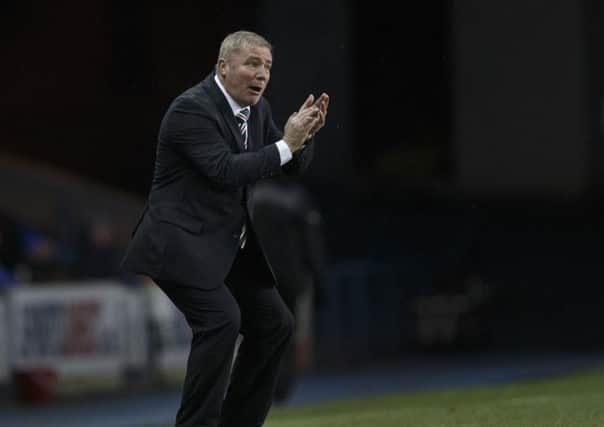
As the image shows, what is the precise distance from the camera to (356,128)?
2489 centimetres

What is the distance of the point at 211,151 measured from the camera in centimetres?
662

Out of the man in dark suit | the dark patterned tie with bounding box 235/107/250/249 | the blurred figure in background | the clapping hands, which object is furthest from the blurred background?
the clapping hands

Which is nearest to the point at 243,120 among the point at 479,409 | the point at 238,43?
the point at 238,43

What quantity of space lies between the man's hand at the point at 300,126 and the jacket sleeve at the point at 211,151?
0.31 ft

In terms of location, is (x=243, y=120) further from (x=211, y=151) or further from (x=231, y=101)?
(x=211, y=151)

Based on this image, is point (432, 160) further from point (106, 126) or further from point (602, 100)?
point (106, 126)

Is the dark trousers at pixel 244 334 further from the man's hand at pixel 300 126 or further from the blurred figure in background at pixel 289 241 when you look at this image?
the blurred figure in background at pixel 289 241

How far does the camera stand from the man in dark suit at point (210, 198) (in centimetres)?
666

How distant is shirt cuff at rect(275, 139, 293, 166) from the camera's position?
664 cm

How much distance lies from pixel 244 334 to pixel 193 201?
74 cm

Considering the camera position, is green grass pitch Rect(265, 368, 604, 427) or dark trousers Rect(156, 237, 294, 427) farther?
green grass pitch Rect(265, 368, 604, 427)

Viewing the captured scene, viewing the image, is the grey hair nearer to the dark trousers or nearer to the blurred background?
the dark trousers

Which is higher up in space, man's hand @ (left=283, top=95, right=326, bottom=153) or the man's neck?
the man's neck

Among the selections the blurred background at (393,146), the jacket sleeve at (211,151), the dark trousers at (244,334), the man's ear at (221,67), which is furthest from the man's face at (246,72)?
the blurred background at (393,146)
